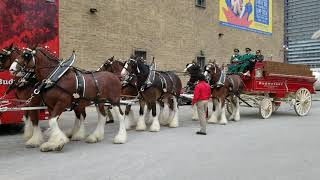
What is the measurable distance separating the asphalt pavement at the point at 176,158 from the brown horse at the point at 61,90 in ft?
0.92

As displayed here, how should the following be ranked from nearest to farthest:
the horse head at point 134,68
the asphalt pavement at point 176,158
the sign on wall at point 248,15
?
the asphalt pavement at point 176,158
the horse head at point 134,68
the sign on wall at point 248,15

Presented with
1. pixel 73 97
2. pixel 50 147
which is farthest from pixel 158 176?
pixel 73 97

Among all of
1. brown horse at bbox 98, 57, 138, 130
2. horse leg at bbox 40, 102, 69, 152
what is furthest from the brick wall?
horse leg at bbox 40, 102, 69, 152

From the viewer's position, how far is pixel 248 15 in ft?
112

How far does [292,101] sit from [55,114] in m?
11.5

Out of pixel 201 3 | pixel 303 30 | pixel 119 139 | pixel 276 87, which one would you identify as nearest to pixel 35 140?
pixel 119 139

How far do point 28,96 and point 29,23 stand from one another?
203 cm

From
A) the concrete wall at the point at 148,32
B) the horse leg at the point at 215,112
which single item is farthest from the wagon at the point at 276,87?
the concrete wall at the point at 148,32

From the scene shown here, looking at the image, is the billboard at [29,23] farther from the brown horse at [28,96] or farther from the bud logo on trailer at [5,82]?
the brown horse at [28,96]

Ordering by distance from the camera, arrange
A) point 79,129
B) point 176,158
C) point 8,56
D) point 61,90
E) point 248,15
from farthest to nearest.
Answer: point 248,15 < point 79,129 < point 8,56 < point 61,90 < point 176,158

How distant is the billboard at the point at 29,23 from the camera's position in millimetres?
11163

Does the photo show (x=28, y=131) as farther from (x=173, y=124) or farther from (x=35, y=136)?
(x=173, y=124)

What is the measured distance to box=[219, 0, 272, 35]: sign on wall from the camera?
31.9 m

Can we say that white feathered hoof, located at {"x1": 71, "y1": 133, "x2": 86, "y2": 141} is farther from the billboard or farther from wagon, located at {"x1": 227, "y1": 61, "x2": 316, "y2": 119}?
wagon, located at {"x1": 227, "y1": 61, "x2": 316, "y2": 119}
